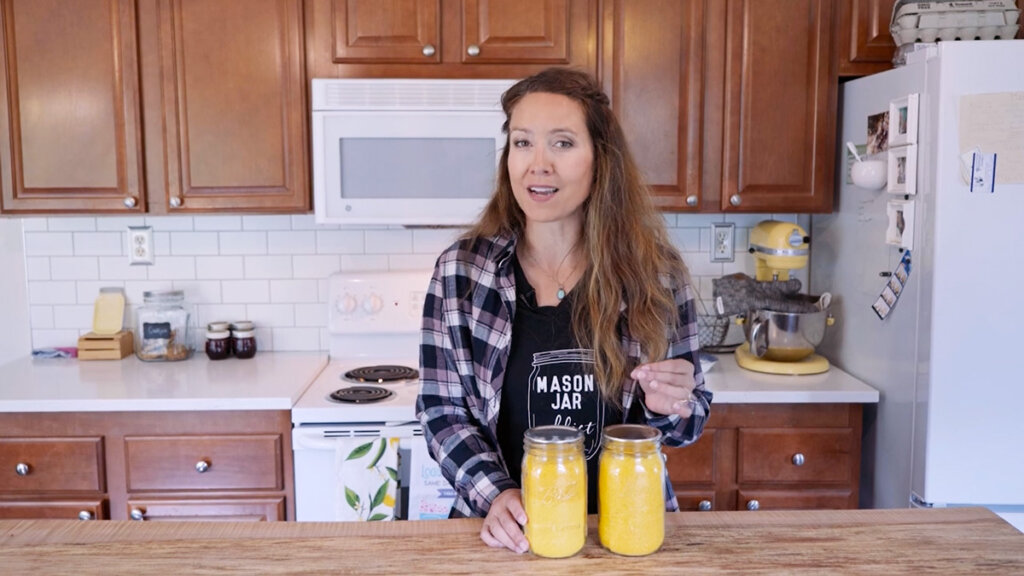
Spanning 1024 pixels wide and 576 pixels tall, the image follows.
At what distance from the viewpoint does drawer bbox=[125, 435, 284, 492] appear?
7.25 ft

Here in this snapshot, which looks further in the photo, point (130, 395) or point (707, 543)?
point (130, 395)

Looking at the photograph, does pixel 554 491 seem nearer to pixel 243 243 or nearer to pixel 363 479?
pixel 363 479

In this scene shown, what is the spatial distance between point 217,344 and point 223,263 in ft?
0.95

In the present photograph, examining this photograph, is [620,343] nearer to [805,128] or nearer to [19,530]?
[19,530]

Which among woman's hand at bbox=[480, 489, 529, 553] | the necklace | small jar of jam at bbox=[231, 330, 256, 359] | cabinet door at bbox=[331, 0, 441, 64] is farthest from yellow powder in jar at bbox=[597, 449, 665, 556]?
small jar of jam at bbox=[231, 330, 256, 359]

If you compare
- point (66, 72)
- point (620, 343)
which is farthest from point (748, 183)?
point (66, 72)

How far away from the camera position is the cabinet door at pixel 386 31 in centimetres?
240

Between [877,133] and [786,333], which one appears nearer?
[877,133]

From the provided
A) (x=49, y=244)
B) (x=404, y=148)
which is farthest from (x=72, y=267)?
(x=404, y=148)

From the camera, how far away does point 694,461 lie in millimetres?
2283

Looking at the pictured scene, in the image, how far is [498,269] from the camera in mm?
1469

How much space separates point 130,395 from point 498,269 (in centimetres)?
129

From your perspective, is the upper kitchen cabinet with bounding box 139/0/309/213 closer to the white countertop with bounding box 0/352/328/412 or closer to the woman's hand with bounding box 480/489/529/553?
the white countertop with bounding box 0/352/328/412

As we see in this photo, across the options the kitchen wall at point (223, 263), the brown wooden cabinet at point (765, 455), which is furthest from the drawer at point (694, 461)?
the kitchen wall at point (223, 263)
